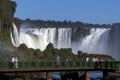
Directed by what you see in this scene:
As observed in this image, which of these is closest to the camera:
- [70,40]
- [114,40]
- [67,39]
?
[114,40]

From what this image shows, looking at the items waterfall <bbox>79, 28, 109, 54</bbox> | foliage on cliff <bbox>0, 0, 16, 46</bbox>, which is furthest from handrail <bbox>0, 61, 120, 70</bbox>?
waterfall <bbox>79, 28, 109, 54</bbox>

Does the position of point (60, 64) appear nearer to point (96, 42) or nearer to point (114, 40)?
point (114, 40)

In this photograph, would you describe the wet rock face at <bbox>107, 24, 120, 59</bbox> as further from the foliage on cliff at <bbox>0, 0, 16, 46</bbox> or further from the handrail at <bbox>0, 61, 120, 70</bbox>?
the handrail at <bbox>0, 61, 120, 70</bbox>

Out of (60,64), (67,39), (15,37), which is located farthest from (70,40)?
(60,64)

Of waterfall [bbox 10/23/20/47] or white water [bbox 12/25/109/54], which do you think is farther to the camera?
white water [bbox 12/25/109/54]

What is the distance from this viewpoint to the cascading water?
411 feet

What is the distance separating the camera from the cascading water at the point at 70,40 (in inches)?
4932

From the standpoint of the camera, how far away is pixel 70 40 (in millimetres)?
141875

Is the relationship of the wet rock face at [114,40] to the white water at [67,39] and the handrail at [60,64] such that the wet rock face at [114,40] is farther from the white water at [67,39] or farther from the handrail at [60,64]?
the handrail at [60,64]

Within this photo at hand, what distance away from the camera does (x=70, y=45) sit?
459 feet

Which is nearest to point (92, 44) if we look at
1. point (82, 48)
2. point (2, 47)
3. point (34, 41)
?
point (82, 48)

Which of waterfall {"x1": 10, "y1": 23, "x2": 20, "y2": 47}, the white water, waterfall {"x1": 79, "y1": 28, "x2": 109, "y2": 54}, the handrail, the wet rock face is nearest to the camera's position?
the handrail

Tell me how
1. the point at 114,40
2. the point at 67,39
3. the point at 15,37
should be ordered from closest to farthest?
the point at 15,37, the point at 114,40, the point at 67,39

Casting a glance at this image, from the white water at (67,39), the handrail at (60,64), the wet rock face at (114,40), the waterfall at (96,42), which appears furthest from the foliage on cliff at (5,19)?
the handrail at (60,64)
